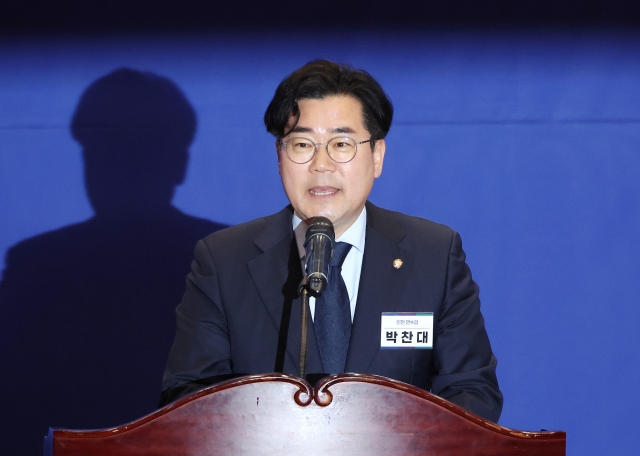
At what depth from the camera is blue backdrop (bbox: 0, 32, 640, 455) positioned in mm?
2898

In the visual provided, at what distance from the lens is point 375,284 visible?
1.95 m

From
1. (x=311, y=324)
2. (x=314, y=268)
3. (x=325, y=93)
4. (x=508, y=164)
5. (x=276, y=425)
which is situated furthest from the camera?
(x=508, y=164)

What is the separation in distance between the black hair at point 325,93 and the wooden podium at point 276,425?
880mm

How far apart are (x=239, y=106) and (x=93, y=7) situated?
24.6 inches

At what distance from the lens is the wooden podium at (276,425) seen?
1211 millimetres

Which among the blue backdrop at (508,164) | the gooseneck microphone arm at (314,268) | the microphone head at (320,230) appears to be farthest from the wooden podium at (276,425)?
the blue backdrop at (508,164)

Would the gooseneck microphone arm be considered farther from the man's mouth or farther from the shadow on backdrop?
the shadow on backdrop

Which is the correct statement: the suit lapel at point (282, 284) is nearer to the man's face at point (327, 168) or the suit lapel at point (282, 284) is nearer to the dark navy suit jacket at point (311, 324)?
the dark navy suit jacket at point (311, 324)

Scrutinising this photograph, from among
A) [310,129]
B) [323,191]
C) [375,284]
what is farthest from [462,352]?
[310,129]

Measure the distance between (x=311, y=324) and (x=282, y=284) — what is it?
5.6 inches

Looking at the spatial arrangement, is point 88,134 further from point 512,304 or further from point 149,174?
point 512,304

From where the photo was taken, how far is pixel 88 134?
296cm

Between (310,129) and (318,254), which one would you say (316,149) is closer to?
(310,129)

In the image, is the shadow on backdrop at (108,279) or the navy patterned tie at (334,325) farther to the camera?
the shadow on backdrop at (108,279)
